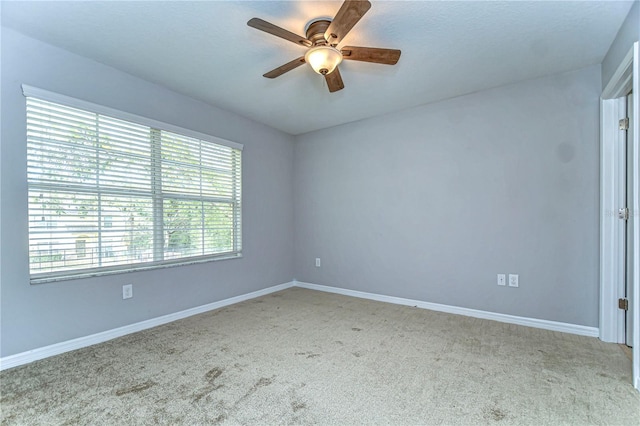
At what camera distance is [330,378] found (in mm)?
1955

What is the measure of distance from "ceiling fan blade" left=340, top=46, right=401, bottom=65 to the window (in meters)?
2.08

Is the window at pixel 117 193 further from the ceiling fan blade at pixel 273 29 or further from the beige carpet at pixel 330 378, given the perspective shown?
the ceiling fan blade at pixel 273 29

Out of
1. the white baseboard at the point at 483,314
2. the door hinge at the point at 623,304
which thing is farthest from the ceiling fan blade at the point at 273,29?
the door hinge at the point at 623,304

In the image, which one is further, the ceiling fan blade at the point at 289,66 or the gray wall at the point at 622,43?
the ceiling fan blade at the point at 289,66

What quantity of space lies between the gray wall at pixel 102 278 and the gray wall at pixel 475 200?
1.14 m

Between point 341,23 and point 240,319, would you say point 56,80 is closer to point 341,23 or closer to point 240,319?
point 341,23

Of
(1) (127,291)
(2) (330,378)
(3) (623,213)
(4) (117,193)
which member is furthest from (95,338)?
(3) (623,213)

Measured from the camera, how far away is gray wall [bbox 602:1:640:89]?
6.14ft

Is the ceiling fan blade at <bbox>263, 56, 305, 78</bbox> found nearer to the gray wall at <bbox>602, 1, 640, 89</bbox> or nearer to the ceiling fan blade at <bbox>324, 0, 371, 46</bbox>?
the ceiling fan blade at <bbox>324, 0, 371, 46</bbox>

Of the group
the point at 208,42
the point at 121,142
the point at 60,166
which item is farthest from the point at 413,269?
the point at 60,166

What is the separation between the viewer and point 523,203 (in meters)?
2.94

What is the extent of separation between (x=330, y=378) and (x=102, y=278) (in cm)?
216

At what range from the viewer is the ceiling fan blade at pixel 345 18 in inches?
61.1

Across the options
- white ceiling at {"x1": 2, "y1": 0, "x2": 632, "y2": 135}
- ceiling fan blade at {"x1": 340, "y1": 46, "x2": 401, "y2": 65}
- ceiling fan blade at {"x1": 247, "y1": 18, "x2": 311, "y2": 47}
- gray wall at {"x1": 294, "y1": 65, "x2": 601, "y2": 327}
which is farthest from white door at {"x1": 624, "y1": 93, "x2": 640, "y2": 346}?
ceiling fan blade at {"x1": 247, "y1": 18, "x2": 311, "y2": 47}
